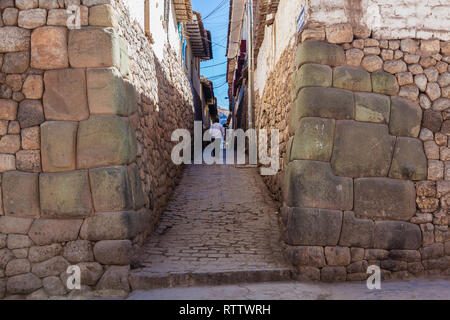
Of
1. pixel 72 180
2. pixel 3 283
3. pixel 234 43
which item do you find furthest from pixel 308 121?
pixel 234 43

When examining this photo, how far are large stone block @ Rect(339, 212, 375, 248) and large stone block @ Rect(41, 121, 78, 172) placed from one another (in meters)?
3.03

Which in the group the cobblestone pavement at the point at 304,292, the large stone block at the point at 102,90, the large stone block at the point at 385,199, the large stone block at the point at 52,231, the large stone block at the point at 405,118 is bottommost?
the cobblestone pavement at the point at 304,292

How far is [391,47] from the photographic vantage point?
3.86m

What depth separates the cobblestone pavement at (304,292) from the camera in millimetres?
3172

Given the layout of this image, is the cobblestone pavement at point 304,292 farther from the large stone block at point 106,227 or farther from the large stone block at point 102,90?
the large stone block at point 102,90

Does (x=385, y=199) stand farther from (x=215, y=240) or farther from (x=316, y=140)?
(x=215, y=240)

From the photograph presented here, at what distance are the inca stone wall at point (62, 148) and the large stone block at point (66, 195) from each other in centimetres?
1

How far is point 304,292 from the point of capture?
329 cm

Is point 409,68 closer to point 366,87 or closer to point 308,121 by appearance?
point 366,87

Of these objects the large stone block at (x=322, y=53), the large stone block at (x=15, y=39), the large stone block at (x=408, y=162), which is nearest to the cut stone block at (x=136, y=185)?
the large stone block at (x=15, y=39)

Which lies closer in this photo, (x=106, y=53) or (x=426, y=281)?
(x=106, y=53)
